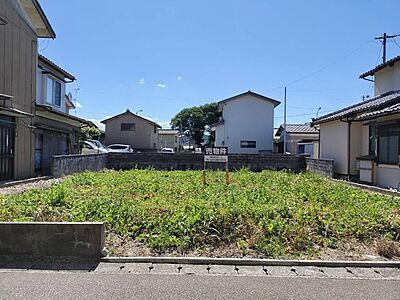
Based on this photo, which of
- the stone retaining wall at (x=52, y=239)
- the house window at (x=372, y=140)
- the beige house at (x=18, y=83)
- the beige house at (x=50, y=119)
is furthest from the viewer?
the beige house at (x=50, y=119)

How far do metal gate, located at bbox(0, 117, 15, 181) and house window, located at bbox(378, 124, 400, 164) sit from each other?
41.1 feet

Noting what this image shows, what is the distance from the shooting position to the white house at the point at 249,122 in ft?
101

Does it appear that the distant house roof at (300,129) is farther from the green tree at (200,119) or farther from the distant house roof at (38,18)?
the distant house roof at (38,18)

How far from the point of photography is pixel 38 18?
1289 cm

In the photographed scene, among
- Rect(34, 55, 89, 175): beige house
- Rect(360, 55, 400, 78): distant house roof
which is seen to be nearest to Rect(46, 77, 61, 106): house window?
Rect(34, 55, 89, 175): beige house

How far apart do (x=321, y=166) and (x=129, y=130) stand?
80.8ft

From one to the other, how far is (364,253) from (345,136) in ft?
35.8

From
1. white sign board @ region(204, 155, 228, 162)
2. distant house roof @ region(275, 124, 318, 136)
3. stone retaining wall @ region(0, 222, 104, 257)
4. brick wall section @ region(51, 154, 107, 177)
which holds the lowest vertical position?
stone retaining wall @ region(0, 222, 104, 257)

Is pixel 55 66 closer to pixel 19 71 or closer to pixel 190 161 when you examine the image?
pixel 19 71

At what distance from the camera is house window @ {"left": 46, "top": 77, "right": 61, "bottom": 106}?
50.0 ft

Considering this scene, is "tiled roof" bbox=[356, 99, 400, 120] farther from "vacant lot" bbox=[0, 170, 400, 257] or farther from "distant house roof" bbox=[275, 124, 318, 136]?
"distant house roof" bbox=[275, 124, 318, 136]

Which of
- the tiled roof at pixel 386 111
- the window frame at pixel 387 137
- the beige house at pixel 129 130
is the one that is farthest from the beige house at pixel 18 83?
the beige house at pixel 129 130

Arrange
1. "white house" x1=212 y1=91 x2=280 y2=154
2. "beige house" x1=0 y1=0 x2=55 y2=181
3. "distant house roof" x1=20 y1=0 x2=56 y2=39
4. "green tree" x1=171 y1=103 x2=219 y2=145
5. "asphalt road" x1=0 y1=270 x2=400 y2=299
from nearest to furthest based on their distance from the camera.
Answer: "asphalt road" x1=0 y1=270 x2=400 y2=299
"beige house" x1=0 y1=0 x2=55 y2=181
"distant house roof" x1=20 y1=0 x2=56 y2=39
"white house" x1=212 y1=91 x2=280 y2=154
"green tree" x1=171 y1=103 x2=219 y2=145

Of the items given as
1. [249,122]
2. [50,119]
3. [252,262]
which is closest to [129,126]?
[249,122]
